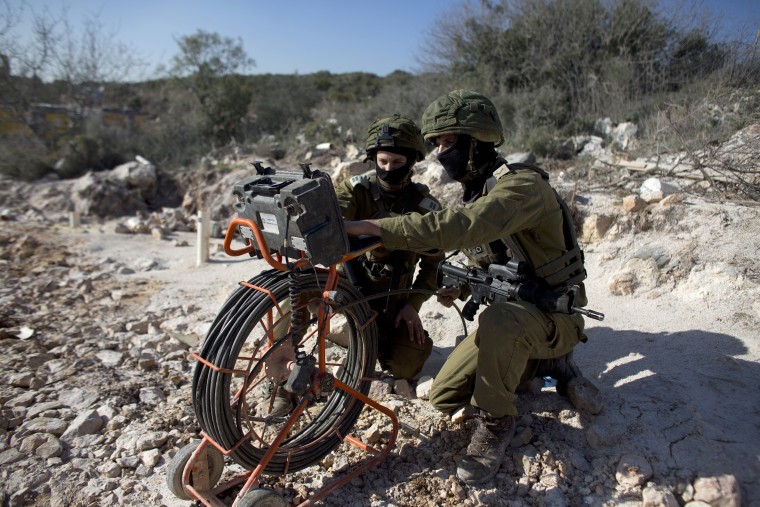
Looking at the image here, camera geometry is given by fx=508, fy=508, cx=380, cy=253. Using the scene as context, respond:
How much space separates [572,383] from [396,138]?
178cm

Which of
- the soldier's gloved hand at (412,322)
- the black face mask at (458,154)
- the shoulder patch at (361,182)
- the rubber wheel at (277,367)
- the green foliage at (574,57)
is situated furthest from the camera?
the green foliage at (574,57)

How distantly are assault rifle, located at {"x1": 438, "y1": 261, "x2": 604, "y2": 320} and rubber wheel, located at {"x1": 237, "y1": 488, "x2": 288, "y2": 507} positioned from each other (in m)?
1.33

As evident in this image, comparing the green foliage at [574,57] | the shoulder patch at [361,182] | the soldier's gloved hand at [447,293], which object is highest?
the green foliage at [574,57]

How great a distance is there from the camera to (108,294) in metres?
5.40

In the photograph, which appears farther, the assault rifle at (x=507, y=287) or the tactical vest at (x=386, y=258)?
the tactical vest at (x=386, y=258)

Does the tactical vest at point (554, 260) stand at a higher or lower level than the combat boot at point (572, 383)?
higher

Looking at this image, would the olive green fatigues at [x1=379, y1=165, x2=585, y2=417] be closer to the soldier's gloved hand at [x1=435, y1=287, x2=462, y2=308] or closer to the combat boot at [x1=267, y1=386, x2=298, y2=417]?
the soldier's gloved hand at [x1=435, y1=287, x2=462, y2=308]

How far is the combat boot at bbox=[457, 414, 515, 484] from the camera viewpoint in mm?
2422

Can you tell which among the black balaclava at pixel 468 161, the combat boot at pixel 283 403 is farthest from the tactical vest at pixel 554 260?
the combat boot at pixel 283 403

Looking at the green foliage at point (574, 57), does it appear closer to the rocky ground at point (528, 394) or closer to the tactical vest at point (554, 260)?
the rocky ground at point (528, 394)

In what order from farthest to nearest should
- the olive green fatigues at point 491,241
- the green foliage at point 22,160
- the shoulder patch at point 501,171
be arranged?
the green foliage at point 22,160 < the shoulder patch at point 501,171 < the olive green fatigues at point 491,241

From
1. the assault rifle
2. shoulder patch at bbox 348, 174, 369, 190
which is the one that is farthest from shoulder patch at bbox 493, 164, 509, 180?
shoulder patch at bbox 348, 174, 369, 190

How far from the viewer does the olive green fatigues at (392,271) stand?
3.30 metres

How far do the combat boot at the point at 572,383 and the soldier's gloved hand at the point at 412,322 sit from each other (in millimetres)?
734
